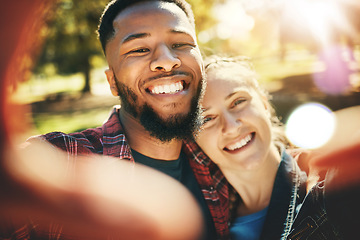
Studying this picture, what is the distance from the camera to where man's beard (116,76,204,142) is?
225 centimetres

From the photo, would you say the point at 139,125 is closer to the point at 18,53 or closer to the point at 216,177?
the point at 216,177

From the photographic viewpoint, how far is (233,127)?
2.33 m

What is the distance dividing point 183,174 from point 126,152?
668mm

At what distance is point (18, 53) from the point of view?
18.3 inches

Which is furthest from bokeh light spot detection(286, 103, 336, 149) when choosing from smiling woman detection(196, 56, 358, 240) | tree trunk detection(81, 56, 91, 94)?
tree trunk detection(81, 56, 91, 94)

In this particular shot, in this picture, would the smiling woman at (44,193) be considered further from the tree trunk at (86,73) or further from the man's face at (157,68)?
the tree trunk at (86,73)

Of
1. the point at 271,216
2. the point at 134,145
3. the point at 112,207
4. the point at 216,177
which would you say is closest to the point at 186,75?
the point at 134,145

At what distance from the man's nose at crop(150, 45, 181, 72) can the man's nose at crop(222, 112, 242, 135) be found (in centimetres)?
62

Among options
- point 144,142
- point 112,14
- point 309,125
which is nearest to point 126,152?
point 144,142

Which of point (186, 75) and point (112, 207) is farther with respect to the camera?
point (186, 75)

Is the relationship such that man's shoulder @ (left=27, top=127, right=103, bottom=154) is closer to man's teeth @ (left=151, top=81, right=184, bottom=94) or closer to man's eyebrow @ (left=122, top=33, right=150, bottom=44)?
man's teeth @ (left=151, top=81, right=184, bottom=94)

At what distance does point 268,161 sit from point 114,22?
1857 millimetres

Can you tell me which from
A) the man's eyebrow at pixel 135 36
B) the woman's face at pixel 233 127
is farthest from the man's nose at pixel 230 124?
the man's eyebrow at pixel 135 36

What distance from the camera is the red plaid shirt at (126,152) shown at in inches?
77.6
